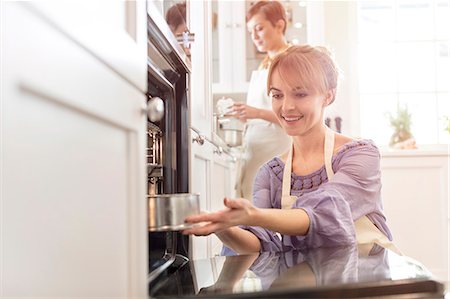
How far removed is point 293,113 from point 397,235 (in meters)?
2.06

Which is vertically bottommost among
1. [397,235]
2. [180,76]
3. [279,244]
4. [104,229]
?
[397,235]

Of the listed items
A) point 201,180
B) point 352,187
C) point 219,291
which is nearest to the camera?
point 219,291

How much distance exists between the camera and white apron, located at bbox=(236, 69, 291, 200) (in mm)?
2723

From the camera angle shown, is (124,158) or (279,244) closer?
(124,158)

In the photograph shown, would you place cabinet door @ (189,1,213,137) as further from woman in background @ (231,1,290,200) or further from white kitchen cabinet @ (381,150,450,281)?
white kitchen cabinet @ (381,150,450,281)

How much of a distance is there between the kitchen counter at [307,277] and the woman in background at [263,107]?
1530 mm

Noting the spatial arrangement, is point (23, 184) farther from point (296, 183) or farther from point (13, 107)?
point (296, 183)

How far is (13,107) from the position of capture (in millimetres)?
462

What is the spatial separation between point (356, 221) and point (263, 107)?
1452 mm

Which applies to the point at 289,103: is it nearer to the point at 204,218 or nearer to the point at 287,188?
the point at 287,188

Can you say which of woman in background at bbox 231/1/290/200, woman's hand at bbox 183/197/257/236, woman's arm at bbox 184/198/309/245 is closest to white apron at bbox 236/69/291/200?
woman in background at bbox 231/1/290/200

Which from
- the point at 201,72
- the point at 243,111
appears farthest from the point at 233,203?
the point at 243,111

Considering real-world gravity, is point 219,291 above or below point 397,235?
above

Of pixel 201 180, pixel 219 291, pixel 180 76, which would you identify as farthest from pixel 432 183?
pixel 219 291
